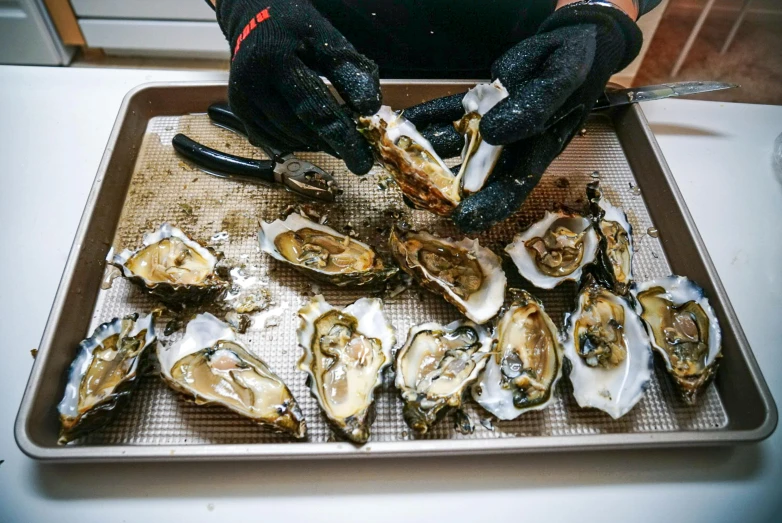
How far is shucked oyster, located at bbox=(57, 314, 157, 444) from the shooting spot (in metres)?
0.94

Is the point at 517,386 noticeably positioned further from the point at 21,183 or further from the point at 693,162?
the point at 21,183

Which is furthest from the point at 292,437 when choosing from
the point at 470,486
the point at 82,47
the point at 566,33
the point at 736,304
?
the point at 82,47

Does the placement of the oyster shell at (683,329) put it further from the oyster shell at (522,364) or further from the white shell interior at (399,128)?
the white shell interior at (399,128)

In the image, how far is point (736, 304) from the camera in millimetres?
1264

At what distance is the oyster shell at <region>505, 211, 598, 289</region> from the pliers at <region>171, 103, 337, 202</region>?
1.59ft

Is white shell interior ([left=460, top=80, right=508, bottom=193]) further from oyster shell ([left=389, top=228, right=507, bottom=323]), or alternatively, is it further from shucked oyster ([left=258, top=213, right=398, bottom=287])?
shucked oyster ([left=258, top=213, right=398, bottom=287])

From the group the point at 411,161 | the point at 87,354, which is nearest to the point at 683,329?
the point at 411,161

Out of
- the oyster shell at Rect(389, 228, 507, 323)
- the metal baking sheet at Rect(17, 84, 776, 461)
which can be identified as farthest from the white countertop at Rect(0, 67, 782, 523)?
the oyster shell at Rect(389, 228, 507, 323)

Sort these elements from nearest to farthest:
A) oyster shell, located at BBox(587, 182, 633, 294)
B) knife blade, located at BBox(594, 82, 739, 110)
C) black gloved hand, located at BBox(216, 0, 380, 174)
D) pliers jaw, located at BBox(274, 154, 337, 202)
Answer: black gloved hand, located at BBox(216, 0, 380, 174)
oyster shell, located at BBox(587, 182, 633, 294)
pliers jaw, located at BBox(274, 154, 337, 202)
knife blade, located at BBox(594, 82, 739, 110)

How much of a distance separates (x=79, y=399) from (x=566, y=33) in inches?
47.0

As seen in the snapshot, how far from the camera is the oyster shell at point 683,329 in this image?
105 cm

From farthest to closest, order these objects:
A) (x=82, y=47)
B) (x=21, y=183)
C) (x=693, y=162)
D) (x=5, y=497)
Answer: (x=82, y=47)
(x=693, y=162)
(x=21, y=183)
(x=5, y=497)

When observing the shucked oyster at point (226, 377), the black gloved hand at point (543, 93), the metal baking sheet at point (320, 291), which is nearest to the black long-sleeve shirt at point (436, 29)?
the metal baking sheet at point (320, 291)

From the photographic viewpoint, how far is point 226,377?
3.41 ft
